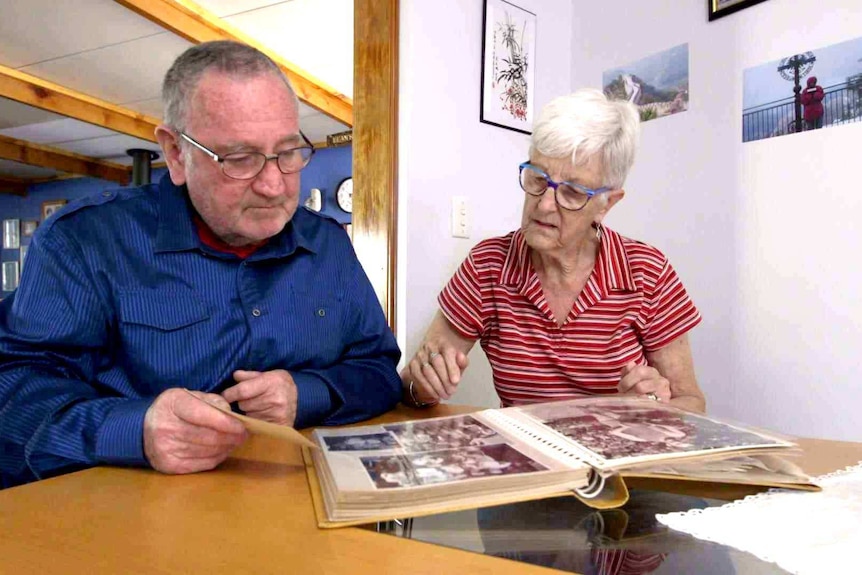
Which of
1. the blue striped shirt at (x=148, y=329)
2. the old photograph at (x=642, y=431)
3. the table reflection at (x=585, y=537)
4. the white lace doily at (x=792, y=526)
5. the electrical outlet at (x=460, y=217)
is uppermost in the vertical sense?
the electrical outlet at (x=460, y=217)

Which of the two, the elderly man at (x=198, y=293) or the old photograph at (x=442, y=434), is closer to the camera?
the old photograph at (x=442, y=434)

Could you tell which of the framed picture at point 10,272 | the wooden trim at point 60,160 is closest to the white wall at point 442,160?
the wooden trim at point 60,160

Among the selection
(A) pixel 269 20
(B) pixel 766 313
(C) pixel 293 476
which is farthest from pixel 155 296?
(A) pixel 269 20

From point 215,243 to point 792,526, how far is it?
894 millimetres

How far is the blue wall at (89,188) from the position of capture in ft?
21.5

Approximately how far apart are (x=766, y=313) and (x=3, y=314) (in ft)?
5.72

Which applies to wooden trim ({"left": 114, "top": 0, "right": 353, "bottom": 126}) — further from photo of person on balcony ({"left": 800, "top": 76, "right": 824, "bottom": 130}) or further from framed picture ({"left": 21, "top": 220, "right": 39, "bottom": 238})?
framed picture ({"left": 21, "top": 220, "right": 39, "bottom": 238})

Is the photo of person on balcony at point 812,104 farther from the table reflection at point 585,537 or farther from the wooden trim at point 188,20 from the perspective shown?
the wooden trim at point 188,20

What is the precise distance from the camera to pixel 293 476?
69 centimetres

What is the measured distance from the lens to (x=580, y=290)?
1366 millimetres

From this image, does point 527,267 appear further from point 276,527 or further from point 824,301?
point 276,527

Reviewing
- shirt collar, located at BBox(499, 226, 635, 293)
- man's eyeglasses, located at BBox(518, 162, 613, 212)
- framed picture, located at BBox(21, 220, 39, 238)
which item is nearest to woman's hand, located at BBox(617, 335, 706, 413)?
shirt collar, located at BBox(499, 226, 635, 293)

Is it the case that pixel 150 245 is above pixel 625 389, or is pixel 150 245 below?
above

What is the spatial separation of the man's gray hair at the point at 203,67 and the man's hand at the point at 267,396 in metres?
0.43
